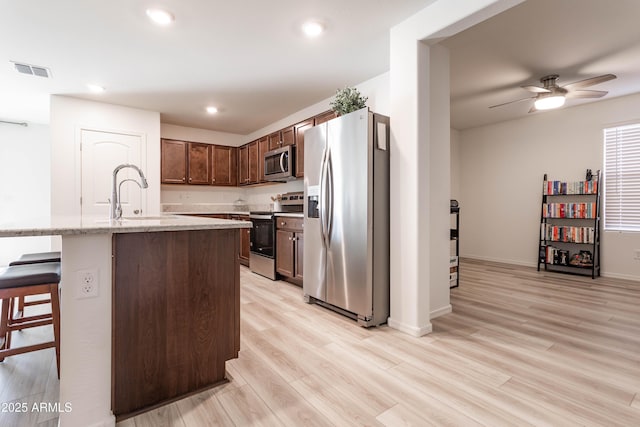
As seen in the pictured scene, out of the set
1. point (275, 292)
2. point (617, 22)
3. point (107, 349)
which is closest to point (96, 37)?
point (107, 349)

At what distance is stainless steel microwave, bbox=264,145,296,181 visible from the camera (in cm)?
457

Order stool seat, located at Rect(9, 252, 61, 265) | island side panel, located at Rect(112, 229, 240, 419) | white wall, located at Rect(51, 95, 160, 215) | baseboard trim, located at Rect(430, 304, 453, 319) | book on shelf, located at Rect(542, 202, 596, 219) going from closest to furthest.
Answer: island side panel, located at Rect(112, 229, 240, 419), stool seat, located at Rect(9, 252, 61, 265), baseboard trim, located at Rect(430, 304, 453, 319), white wall, located at Rect(51, 95, 160, 215), book on shelf, located at Rect(542, 202, 596, 219)

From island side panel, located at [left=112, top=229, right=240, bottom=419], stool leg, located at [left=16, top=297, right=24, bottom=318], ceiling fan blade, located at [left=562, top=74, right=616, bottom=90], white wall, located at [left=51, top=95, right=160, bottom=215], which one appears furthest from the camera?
Answer: white wall, located at [left=51, top=95, right=160, bottom=215]

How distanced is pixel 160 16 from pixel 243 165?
11.8 feet

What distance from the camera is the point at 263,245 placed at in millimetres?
4445

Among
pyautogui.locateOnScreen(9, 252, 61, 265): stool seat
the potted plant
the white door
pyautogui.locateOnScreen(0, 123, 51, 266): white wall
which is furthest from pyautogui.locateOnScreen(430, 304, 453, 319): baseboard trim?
pyautogui.locateOnScreen(0, 123, 51, 266): white wall

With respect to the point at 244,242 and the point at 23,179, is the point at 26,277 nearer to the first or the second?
the point at 244,242

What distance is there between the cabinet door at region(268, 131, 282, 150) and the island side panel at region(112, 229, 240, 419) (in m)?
3.44

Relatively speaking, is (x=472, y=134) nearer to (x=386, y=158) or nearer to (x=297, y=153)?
(x=297, y=153)

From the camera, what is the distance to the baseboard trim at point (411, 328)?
236 centimetres

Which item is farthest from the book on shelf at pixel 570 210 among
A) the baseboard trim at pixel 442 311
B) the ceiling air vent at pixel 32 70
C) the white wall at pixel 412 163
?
the ceiling air vent at pixel 32 70

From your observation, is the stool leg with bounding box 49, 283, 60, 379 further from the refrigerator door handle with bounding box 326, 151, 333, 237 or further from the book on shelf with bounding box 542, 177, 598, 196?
the book on shelf with bounding box 542, 177, 598, 196

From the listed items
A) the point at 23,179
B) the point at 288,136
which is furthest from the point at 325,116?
the point at 23,179

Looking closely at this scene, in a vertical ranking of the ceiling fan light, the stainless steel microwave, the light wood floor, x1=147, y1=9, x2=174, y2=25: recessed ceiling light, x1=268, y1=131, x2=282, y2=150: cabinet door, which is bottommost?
the light wood floor
